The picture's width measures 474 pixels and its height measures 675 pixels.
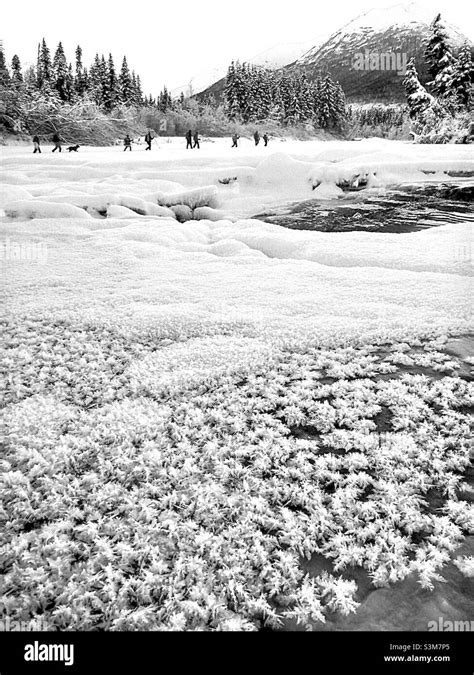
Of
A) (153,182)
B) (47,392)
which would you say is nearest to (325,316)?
(47,392)

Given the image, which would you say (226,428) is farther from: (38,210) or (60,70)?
(60,70)

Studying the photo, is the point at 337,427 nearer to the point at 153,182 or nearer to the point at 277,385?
the point at 277,385

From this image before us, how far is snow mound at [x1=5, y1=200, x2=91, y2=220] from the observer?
8156mm

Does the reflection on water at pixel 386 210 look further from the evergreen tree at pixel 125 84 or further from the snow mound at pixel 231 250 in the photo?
the evergreen tree at pixel 125 84

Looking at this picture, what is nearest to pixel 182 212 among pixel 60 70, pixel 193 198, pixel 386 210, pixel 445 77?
pixel 193 198

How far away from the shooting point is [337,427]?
2.52 meters

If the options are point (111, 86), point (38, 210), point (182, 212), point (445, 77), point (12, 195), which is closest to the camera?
point (38, 210)

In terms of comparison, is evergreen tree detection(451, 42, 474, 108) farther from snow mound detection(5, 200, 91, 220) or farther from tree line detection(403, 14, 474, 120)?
snow mound detection(5, 200, 91, 220)

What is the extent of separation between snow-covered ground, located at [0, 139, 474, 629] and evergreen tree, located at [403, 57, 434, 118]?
104 ft

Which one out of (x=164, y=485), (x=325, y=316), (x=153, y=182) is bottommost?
(x=164, y=485)

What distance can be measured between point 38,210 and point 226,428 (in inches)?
305

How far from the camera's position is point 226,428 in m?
2.48

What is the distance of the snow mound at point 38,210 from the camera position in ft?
26.8
